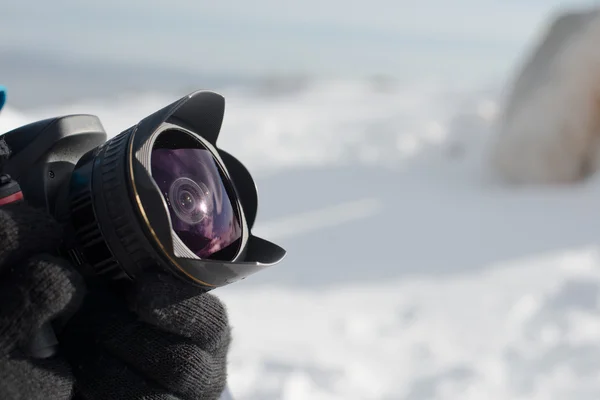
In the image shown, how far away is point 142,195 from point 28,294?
175 millimetres

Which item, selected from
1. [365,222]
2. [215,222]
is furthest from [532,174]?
[215,222]

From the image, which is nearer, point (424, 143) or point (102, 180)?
point (102, 180)

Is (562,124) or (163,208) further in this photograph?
(562,124)

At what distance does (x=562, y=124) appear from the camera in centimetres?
406

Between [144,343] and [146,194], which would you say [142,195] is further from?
[144,343]

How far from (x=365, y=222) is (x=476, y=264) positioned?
2.39ft

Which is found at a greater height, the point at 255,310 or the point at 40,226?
the point at 40,226

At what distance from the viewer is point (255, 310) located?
231cm

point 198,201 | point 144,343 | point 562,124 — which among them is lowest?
point 562,124

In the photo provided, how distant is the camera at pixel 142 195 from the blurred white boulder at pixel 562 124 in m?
3.41

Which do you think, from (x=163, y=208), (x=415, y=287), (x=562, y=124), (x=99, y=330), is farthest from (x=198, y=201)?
(x=562, y=124)

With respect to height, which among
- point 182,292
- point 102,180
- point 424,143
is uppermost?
point 102,180

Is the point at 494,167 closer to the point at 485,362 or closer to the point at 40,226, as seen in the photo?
the point at 485,362

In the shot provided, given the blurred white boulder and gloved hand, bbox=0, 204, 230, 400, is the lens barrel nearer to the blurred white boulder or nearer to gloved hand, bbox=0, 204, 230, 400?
gloved hand, bbox=0, 204, 230, 400
